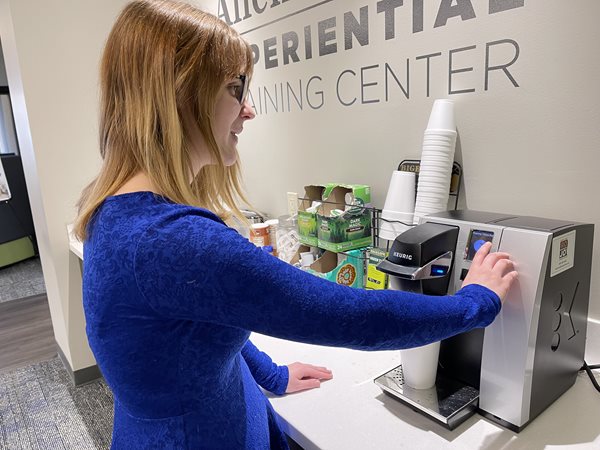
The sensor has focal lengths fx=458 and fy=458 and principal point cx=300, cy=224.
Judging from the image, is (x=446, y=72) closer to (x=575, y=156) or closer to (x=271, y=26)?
(x=575, y=156)

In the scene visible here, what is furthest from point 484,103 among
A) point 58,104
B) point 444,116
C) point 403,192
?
point 58,104

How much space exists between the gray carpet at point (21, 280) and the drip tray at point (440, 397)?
394cm

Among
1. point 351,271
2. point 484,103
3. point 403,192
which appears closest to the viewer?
point 484,103

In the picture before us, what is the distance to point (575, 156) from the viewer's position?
3.30ft

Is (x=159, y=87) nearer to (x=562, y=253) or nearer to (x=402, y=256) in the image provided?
(x=402, y=256)

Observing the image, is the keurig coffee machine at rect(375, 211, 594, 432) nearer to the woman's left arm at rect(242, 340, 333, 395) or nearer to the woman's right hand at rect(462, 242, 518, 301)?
the woman's right hand at rect(462, 242, 518, 301)

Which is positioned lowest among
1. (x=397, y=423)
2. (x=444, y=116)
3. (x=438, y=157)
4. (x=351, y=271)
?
(x=397, y=423)

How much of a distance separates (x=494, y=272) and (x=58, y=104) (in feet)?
7.31

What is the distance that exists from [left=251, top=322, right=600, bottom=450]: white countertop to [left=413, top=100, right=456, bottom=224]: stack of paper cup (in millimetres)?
442

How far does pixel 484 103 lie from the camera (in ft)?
3.74

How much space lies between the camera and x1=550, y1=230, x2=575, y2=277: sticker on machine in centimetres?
77

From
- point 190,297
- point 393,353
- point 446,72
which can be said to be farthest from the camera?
point 446,72

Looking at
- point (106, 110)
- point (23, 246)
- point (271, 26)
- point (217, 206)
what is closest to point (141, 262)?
point (106, 110)

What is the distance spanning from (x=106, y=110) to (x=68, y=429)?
6.42 feet
